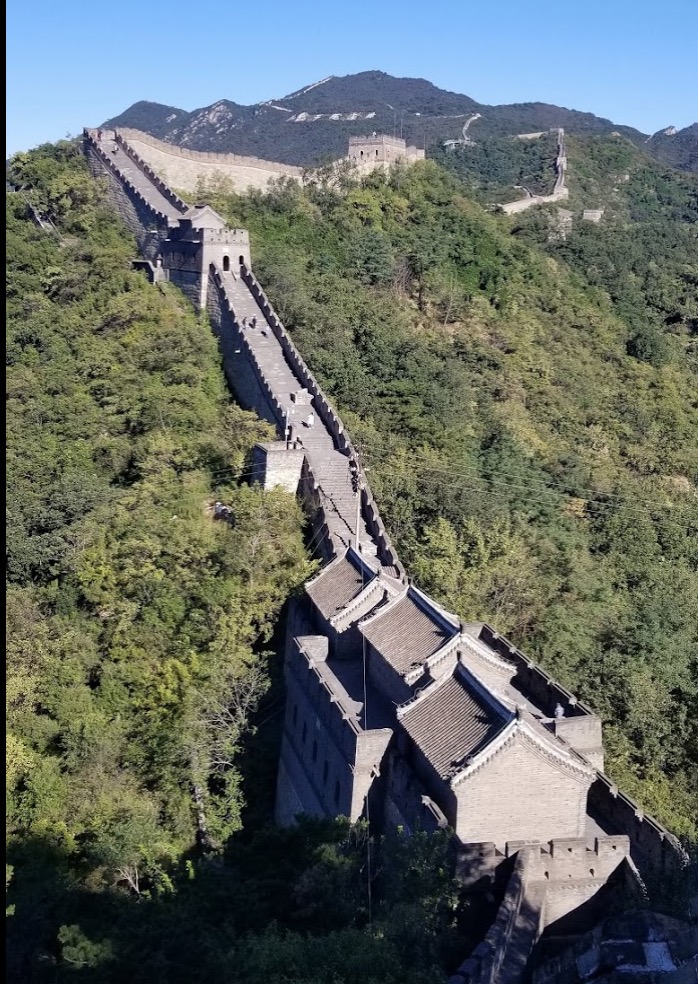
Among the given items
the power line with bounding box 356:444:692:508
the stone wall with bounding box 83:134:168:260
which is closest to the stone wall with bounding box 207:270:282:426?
the power line with bounding box 356:444:692:508

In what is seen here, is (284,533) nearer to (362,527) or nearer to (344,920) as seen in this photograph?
(362,527)

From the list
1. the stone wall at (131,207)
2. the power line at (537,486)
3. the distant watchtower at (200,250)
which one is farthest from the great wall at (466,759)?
the stone wall at (131,207)

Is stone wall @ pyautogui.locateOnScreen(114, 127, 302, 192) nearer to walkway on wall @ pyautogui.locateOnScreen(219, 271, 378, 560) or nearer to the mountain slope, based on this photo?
walkway on wall @ pyautogui.locateOnScreen(219, 271, 378, 560)

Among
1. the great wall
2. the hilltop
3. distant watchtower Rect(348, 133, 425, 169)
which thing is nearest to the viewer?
the great wall

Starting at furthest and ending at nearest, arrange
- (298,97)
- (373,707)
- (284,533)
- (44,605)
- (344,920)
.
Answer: (298,97) < (44,605) < (284,533) < (373,707) < (344,920)

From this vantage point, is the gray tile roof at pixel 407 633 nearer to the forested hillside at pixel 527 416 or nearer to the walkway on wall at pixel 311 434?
the walkway on wall at pixel 311 434

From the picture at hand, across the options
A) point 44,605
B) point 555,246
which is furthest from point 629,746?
point 555,246
